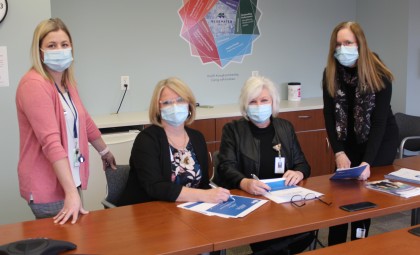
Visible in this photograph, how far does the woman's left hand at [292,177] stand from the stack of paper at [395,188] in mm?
337

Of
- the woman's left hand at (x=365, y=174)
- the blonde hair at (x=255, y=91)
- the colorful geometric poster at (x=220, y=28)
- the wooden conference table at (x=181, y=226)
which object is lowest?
the wooden conference table at (x=181, y=226)

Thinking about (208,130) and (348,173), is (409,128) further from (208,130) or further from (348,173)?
(348,173)

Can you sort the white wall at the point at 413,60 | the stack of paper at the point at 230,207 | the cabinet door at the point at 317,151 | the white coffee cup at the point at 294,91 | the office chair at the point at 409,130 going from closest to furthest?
the stack of paper at the point at 230,207
the office chair at the point at 409,130
the cabinet door at the point at 317,151
the white wall at the point at 413,60
the white coffee cup at the point at 294,91

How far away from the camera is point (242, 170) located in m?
2.41

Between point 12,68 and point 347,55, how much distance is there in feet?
6.59

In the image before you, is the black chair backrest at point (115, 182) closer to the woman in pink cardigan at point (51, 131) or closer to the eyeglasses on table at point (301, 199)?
the woman in pink cardigan at point (51, 131)

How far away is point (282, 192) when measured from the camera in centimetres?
214

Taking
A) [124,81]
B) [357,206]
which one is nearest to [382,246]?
[357,206]

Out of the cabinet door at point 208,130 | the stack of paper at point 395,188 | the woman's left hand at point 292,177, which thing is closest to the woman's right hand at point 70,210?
the woman's left hand at point 292,177

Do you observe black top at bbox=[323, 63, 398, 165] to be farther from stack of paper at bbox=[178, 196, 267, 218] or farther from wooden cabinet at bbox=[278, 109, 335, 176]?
wooden cabinet at bbox=[278, 109, 335, 176]

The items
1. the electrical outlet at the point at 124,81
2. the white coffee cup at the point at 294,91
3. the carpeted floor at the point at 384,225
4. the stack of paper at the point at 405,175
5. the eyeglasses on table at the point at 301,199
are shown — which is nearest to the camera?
the eyeglasses on table at the point at 301,199

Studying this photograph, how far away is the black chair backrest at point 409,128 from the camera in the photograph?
4.16m

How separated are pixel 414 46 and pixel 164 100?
332 centimetres

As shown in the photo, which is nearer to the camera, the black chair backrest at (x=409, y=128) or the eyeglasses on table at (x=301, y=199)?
the eyeglasses on table at (x=301, y=199)
